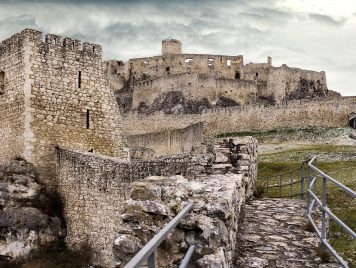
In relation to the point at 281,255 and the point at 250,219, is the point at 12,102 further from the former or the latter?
the point at 281,255

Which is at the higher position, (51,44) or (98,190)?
(51,44)

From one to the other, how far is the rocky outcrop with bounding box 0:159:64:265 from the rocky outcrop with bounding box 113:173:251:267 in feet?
39.6

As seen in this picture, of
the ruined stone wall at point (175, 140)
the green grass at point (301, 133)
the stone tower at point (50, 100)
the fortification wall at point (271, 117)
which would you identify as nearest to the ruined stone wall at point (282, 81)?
the fortification wall at point (271, 117)

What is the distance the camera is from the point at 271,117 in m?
52.3

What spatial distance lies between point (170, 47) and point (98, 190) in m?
72.3

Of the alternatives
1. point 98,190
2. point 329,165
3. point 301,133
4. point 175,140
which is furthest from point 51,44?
point 301,133

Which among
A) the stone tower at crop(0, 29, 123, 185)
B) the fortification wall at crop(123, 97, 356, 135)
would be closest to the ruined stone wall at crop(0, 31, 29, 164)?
the stone tower at crop(0, 29, 123, 185)

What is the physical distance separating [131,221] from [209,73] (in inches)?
3042

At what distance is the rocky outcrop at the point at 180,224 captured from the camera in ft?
19.1

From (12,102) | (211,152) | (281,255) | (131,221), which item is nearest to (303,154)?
(12,102)

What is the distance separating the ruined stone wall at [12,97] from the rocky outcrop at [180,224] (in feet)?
46.1

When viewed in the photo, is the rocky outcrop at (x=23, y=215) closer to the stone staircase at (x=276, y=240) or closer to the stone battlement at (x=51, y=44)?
the stone battlement at (x=51, y=44)

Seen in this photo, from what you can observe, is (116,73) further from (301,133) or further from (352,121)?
(352,121)

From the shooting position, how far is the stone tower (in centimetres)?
1992
